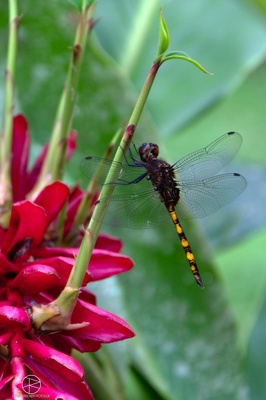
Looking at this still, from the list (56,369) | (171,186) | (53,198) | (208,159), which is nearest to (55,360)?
(56,369)

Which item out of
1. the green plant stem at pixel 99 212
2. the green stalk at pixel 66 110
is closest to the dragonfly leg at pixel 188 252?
the green stalk at pixel 66 110

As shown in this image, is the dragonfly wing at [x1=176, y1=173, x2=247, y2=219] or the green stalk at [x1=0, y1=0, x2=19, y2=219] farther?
the dragonfly wing at [x1=176, y1=173, x2=247, y2=219]

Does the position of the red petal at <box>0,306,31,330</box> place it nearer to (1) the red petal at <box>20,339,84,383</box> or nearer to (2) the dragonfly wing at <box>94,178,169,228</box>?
(1) the red petal at <box>20,339,84,383</box>

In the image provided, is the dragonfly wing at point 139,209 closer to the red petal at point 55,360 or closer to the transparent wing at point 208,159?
the transparent wing at point 208,159

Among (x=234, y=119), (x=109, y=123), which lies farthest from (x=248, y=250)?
(x=109, y=123)

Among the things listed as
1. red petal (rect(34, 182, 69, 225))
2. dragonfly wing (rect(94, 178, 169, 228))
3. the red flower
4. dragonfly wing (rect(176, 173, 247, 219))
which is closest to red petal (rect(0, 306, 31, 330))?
the red flower

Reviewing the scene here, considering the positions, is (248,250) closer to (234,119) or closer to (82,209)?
(234,119)
